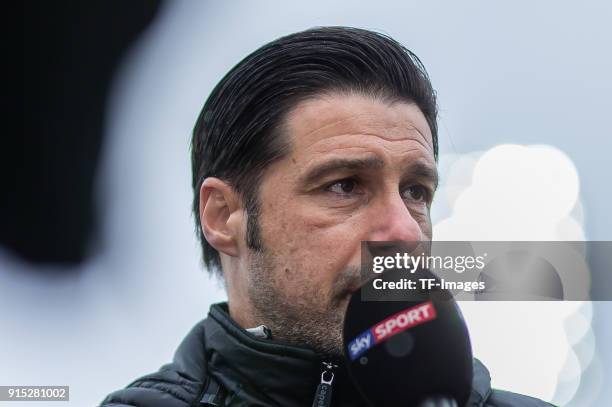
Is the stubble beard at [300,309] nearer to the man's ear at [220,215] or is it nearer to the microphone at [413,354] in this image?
the man's ear at [220,215]

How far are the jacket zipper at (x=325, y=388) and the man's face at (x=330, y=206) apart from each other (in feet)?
0.27

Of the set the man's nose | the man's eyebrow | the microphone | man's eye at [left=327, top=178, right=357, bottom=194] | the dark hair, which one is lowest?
the microphone

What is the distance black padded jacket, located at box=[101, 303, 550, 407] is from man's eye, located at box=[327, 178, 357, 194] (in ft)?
2.23

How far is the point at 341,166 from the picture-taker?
3178mm

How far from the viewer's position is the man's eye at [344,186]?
320 centimetres

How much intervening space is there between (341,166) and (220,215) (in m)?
0.74

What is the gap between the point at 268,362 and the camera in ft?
9.75

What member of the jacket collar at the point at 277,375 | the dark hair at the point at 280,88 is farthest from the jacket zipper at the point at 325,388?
the dark hair at the point at 280,88

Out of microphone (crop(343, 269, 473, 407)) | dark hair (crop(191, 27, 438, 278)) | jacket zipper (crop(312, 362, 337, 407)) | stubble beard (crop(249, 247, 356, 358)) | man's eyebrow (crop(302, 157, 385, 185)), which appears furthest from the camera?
dark hair (crop(191, 27, 438, 278))

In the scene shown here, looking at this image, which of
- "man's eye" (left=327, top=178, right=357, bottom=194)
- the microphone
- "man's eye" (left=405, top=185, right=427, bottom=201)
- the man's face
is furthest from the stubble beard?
the microphone

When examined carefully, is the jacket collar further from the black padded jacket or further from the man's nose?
the man's nose

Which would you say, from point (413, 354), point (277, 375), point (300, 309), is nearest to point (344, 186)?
point (300, 309)

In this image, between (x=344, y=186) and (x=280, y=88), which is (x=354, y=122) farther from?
(x=280, y=88)

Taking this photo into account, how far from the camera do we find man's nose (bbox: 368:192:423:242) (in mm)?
2908
